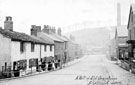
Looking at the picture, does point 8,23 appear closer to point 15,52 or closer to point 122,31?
point 15,52

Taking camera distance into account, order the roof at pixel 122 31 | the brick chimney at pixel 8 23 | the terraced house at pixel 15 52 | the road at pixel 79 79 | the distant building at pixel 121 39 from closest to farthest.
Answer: the road at pixel 79 79 < the terraced house at pixel 15 52 < the brick chimney at pixel 8 23 < the distant building at pixel 121 39 < the roof at pixel 122 31

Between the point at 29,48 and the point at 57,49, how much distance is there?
815 inches

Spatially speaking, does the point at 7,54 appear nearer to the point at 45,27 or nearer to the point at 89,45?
the point at 45,27

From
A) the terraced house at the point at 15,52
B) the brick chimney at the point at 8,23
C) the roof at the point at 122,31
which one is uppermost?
the roof at the point at 122,31

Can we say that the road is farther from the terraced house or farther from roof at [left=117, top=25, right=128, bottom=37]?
roof at [left=117, top=25, right=128, bottom=37]

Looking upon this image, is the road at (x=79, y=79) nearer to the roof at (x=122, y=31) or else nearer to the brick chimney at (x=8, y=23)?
the brick chimney at (x=8, y=23)

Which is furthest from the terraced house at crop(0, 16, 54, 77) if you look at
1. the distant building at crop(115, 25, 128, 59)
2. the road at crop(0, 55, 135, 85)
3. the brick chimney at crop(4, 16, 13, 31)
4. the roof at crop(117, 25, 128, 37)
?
the roof at crop(117, 25, 128, 37)

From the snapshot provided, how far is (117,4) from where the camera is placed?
104750 millimetres

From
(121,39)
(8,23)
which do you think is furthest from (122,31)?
(8,23)

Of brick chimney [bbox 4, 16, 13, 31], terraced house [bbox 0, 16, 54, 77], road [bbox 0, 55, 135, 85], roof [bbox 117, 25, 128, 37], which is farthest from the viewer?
roof [bbox 117, 25, 128, 37]

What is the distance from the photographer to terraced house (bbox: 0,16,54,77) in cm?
2216

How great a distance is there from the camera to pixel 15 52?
2480 cm

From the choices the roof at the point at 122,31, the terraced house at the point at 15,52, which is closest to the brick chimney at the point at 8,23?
the terraced house at the point at 15,52

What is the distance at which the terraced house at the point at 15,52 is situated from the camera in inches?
872
